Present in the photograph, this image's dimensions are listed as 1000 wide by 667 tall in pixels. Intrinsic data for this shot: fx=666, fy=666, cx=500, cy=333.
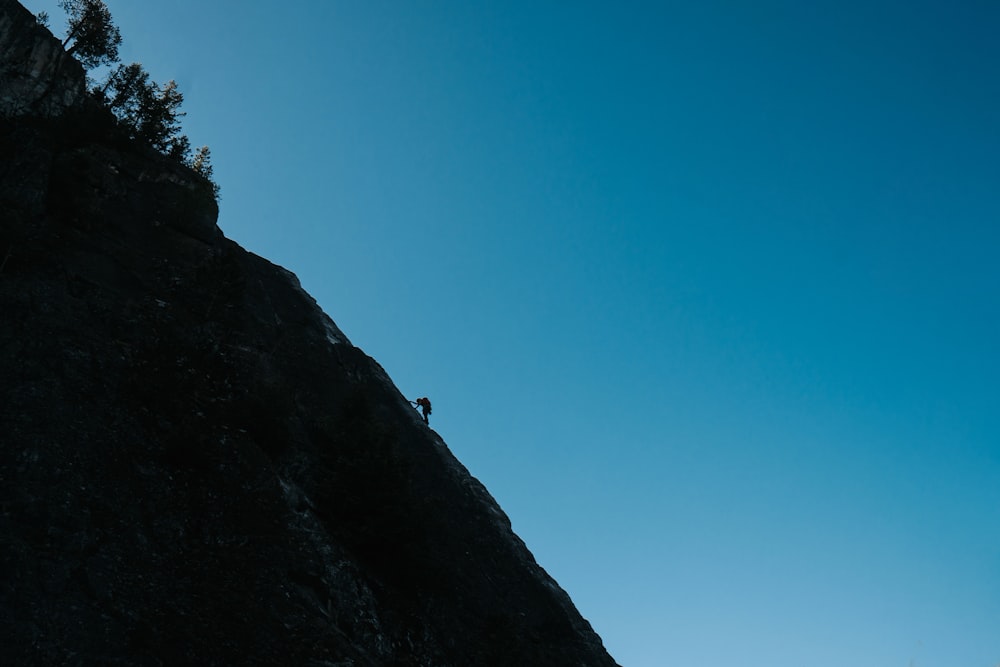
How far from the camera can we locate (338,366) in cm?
3675

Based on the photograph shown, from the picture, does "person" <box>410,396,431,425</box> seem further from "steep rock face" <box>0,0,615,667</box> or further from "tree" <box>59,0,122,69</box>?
"tree" <box>59,0,122,69</box>

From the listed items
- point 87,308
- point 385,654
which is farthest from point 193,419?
point 385,654

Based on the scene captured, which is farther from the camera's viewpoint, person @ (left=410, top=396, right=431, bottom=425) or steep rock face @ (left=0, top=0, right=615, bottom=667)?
person @ (left=410, top=396, right=431, bottom=425)

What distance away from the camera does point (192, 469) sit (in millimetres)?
21016

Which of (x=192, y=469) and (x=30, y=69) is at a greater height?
(x=30, y=69)

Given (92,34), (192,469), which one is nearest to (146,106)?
(92,34)

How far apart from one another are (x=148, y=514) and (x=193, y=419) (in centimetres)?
488

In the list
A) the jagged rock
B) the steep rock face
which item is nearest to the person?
the steep rock face

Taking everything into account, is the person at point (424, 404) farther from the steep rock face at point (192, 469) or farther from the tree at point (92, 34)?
the tree at point (92, 34)

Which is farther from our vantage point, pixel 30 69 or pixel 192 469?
pixel 30 69

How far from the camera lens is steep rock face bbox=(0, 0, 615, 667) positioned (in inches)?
650

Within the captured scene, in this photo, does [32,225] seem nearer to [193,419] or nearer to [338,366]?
[193,419]

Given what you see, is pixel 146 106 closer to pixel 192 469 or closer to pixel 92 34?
pixel 92 34

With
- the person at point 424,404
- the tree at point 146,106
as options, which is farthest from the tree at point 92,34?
the person at point 424,404
